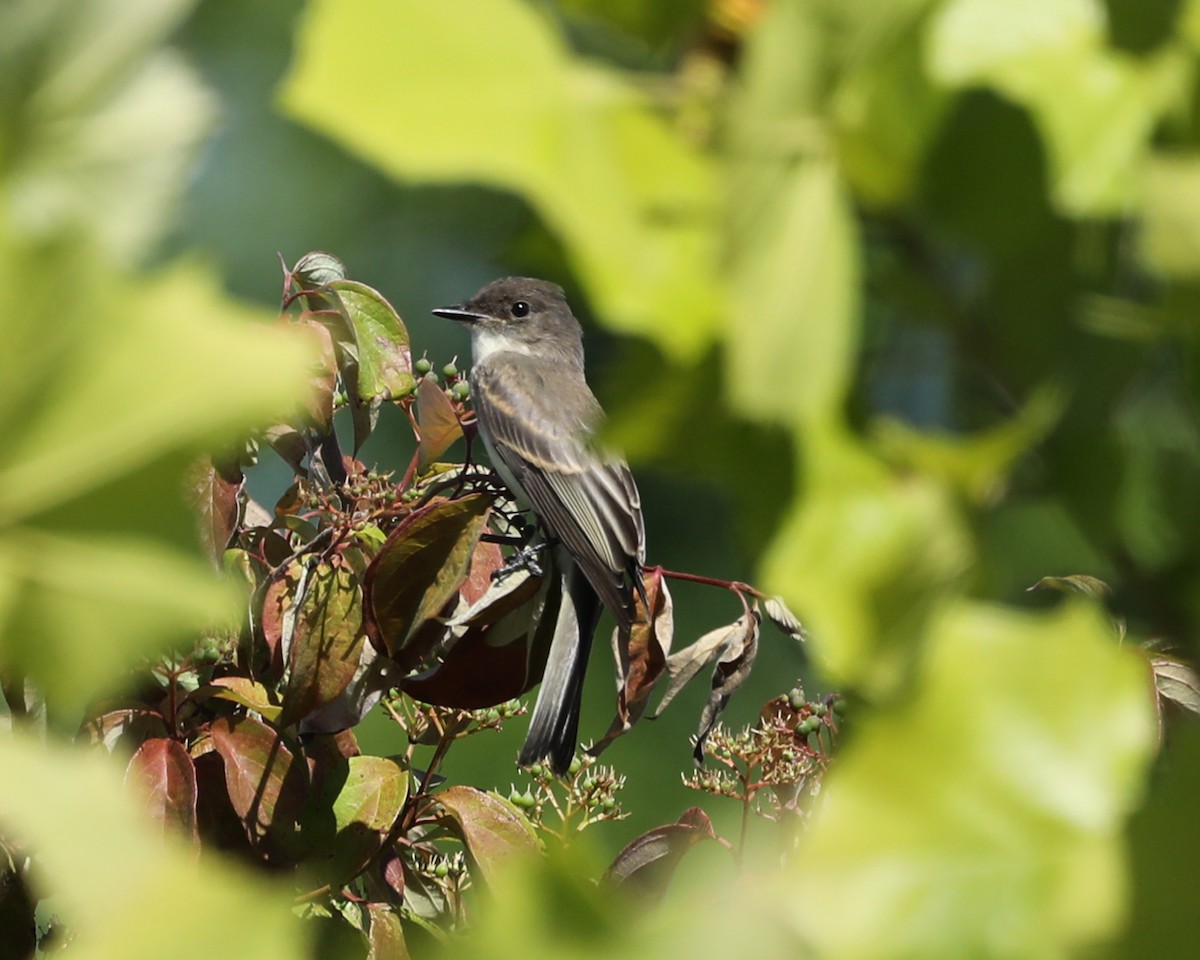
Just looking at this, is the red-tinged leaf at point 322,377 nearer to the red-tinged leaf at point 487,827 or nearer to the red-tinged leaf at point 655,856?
the red-tinged leaf at point 487,827

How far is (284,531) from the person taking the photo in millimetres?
1479

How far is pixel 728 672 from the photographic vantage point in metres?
1.40

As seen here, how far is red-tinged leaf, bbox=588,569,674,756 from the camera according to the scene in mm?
1363

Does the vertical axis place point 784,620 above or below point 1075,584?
below

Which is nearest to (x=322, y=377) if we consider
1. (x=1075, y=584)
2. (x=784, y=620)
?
(x=784, y=620)

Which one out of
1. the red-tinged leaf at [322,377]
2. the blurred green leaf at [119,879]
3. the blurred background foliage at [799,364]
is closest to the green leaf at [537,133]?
the blurred background foliage at [799,364]

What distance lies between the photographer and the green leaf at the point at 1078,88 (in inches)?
10.5

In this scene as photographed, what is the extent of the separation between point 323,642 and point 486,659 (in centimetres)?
19

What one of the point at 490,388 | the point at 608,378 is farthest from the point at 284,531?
the point at 490,388

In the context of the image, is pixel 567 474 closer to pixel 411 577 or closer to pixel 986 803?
pixel 411 577

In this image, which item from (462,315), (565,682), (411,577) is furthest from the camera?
(462,315)

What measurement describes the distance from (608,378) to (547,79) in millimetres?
63

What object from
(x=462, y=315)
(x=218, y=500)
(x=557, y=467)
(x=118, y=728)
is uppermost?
(x=218, y=500)

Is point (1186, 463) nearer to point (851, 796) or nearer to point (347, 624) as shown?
point (851, 796)
